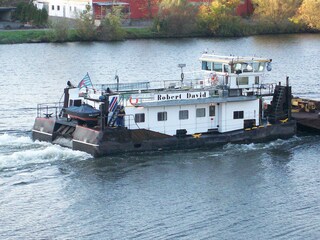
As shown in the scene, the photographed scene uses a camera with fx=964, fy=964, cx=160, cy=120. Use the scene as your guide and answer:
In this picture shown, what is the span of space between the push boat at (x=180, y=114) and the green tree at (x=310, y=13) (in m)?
64.1

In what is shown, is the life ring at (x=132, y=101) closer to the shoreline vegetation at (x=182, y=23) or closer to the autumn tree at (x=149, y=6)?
the shoreline vegetation at (x=182, y=23)

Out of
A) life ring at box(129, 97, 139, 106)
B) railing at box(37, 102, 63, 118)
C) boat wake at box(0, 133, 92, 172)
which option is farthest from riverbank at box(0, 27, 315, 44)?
life ring at box(129, 97, 139, 106)

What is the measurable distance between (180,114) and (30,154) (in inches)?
334

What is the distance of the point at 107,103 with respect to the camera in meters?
49.2

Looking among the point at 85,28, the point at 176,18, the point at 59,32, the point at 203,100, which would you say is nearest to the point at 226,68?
the point at 203,100

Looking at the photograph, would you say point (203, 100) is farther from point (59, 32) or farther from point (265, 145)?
point (59, 32)

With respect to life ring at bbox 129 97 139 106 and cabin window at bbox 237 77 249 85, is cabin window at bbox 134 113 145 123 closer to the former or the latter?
life ring at bbox 129 97 139 106

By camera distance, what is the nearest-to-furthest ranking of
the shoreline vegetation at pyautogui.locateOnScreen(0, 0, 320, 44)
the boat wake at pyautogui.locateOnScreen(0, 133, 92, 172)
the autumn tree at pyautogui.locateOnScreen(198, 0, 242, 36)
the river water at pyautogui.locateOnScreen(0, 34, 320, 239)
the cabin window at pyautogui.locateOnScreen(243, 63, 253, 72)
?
1. the river water at pyautogui.locateOnScreen(0, 34, 320, 239)
2. the boat wake at pyautogui.locateOnScreen(0, 133, 92, 172)
3. the cabin window at pyautogui.locateOnScreen(243, 63, 253, 72)
4. the shoreline vegetation at pyautogui.locateOnScreen(0, 0, 320, 44)
5. the autumn tree at pyautogui.locateOnScreen(198, 0, 242, 36)

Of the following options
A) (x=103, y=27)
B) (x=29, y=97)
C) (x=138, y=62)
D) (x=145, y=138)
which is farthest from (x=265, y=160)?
(x=103, y=27)

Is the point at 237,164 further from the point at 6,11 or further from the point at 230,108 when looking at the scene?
the point at 6,11

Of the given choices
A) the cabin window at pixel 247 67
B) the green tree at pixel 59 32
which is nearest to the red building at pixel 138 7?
the green tree at pixel 59 32

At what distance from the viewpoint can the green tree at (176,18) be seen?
11456 cm

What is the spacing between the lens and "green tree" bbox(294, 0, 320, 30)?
118 meters

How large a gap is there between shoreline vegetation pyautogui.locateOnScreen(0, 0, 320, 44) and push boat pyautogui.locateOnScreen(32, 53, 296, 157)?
2127 inches
